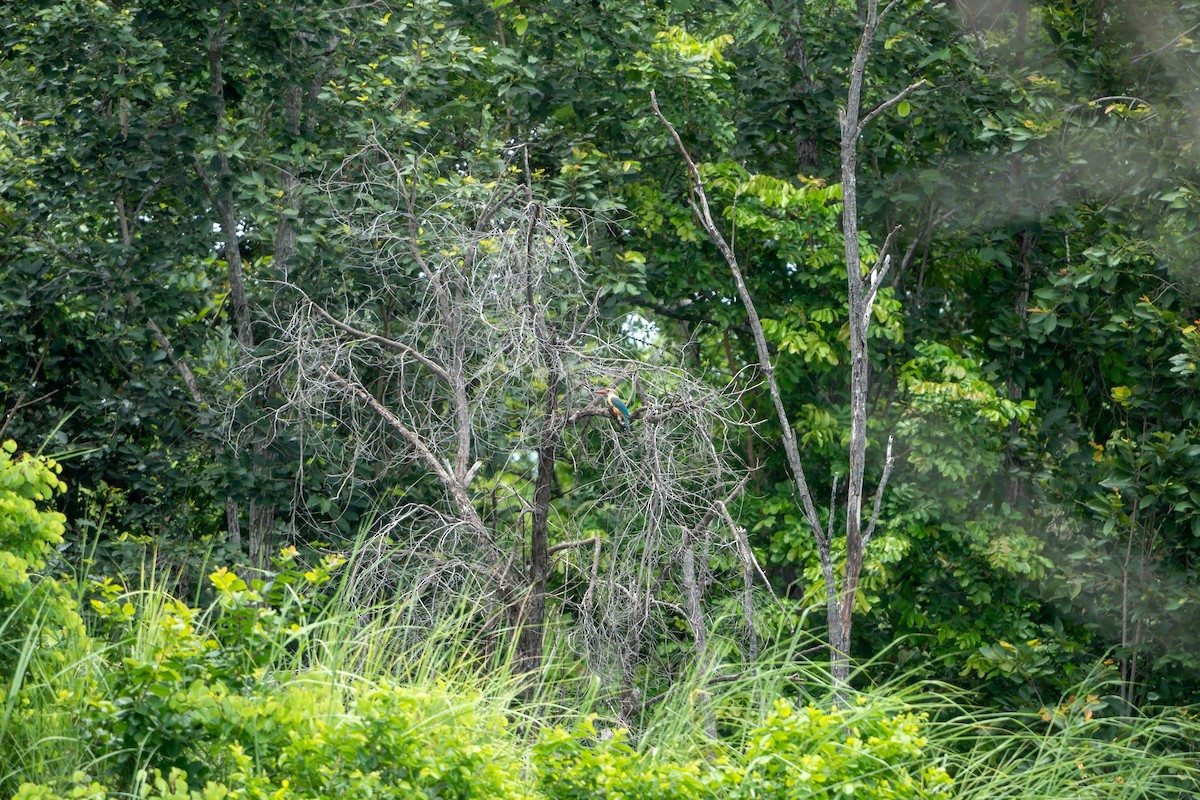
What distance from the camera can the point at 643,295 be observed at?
294 inches

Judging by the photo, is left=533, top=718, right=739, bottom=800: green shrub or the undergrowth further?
left=533, top=718, right=739, bottom=800: green shrub

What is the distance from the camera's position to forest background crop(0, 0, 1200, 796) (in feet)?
18.5

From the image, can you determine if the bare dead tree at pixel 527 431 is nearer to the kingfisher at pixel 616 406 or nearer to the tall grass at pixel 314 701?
the kingfisher at pixel 616 406

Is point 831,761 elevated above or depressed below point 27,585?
below

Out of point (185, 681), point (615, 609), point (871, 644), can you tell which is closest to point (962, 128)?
point (871, 644)

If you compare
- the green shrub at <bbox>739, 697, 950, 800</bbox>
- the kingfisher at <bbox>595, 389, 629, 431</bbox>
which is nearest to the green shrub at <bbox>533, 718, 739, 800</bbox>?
the green shrub at <bbox>739, 697, 950, 800</bbox>

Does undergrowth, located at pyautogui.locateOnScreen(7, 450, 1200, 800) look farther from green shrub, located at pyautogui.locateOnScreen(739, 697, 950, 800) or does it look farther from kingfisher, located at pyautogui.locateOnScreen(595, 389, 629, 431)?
kingfisher, located at pyautogui.locateOnScreen(595, 389, 629, 431)

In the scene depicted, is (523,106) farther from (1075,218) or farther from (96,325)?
(1075,218)

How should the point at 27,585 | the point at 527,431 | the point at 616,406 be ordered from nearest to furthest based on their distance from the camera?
the point at 27,585 < the point at 616,406 < the point at 527,431

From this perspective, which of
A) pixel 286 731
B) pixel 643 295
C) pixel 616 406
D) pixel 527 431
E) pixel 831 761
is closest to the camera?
pixel 286 731

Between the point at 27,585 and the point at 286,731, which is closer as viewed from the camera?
the point at 286,731

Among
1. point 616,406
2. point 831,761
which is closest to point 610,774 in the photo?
point 831,761

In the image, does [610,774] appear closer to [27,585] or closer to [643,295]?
[27,585]

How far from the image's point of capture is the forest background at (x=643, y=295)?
18.5 feet
